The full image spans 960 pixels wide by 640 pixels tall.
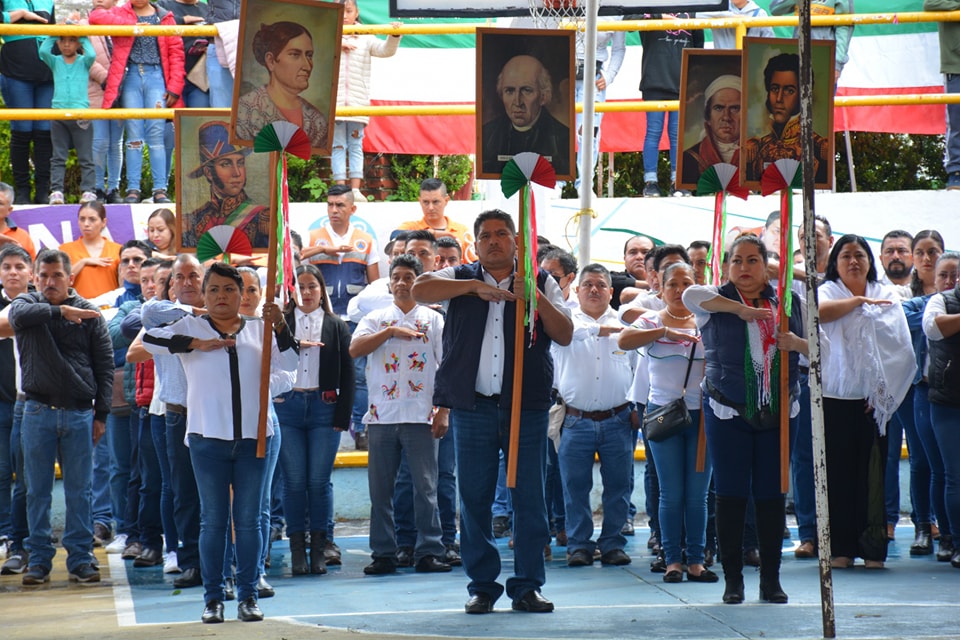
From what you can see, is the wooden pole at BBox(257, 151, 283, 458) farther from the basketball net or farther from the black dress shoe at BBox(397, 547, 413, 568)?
the basketball net

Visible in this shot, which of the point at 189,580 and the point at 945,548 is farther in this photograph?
the point at 945,548

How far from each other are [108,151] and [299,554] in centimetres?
498

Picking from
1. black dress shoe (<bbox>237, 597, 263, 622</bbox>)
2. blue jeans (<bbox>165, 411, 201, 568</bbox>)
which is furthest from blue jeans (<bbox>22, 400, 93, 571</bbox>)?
black dress shoe (<bbox>237, 597, 263, 622</bbox>)

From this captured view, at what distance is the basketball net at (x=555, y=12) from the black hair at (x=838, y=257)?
3.27 metres

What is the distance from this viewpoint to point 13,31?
1034 cm

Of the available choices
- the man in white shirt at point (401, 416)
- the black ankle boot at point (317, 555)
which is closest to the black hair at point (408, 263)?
the man in white shirt at point (401, 416)

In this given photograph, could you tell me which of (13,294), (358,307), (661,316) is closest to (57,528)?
(13,294)

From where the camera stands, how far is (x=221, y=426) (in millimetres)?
5992

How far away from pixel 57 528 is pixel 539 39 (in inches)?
198

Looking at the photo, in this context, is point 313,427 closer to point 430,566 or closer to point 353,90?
point 430,566

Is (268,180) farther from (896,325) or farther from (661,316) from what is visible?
(896,325)

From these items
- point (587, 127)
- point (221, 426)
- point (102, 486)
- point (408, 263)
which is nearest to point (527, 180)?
point (408, 263)

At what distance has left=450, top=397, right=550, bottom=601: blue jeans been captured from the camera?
19.8ft

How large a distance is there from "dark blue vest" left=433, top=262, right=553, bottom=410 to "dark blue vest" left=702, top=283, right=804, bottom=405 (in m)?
0.82
